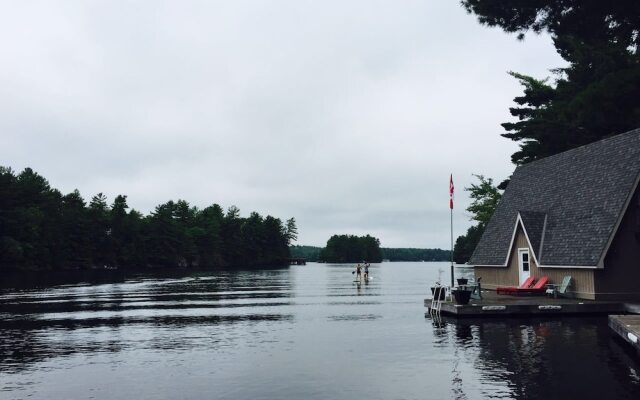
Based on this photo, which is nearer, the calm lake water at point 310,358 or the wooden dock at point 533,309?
the calm lake water at point 310,358

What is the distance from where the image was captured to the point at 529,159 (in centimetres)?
6900

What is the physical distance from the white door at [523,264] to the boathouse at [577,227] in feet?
0.21

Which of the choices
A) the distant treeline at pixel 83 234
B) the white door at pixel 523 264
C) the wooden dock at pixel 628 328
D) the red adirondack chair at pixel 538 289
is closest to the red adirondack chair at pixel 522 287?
the red adirondack chair at pixel 538 289

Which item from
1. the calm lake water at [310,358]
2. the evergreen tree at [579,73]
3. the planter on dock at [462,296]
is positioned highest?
the evergreen tree at [579,73]

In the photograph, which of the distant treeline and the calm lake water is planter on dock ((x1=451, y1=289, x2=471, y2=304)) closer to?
the calm lake water

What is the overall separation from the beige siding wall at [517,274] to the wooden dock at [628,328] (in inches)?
325

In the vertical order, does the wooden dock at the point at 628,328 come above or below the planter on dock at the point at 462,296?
below

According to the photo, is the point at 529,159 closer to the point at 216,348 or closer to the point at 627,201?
Result: the point at 627,201

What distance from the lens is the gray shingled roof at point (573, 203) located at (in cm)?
3228

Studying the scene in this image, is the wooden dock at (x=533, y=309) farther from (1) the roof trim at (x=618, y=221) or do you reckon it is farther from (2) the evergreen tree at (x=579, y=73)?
(2) the evergreen tree at (x=579, y=73)

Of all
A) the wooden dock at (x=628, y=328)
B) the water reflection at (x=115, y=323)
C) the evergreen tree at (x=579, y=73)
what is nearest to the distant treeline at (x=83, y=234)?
the water reflection at (x=115, y=323)

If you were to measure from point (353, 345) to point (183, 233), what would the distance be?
16284cm

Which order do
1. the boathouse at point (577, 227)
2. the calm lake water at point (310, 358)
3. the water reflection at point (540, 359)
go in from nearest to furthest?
the water reflection at point (540, 359)
the calm lake water at point (310, 358)
the boathouse at point (577, 227)

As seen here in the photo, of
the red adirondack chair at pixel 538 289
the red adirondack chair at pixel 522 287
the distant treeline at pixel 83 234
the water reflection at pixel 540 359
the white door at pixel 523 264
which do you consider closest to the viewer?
the water reflection at pixel 540 359
